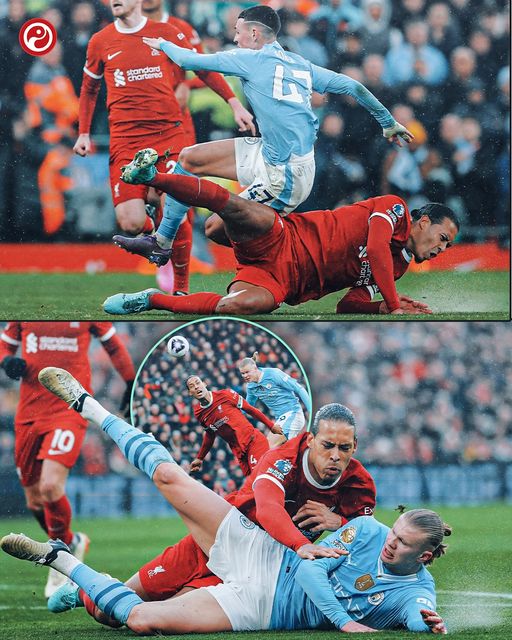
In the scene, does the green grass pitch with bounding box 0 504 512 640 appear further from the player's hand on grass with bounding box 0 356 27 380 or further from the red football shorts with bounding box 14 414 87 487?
the player's hand on grass with bounding box 0 356 27 380

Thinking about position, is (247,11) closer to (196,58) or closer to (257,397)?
(196,58)

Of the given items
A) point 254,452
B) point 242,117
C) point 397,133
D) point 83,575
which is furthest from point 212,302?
point 83,575

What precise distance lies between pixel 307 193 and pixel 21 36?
254 centimetres

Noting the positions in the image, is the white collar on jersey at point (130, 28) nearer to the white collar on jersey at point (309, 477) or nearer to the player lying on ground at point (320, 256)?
the player lying on ground at point (320, 256)

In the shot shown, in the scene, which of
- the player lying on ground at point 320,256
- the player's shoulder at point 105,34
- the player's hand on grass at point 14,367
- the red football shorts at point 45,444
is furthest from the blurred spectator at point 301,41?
the red football shorts at point 45,444

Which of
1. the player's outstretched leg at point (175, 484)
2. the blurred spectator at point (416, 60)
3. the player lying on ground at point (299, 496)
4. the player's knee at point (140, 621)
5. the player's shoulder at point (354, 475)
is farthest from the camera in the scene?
the blurred spectator at point (416, 60)

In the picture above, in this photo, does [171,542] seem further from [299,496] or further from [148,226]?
[148,226]

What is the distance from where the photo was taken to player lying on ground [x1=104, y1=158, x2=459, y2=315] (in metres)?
7.54

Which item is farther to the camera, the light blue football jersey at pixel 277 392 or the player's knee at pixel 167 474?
the light blue football jersey at pixel 277 392

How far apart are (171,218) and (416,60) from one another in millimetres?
2431

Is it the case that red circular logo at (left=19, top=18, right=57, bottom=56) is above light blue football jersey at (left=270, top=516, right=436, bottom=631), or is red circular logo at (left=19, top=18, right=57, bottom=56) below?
above

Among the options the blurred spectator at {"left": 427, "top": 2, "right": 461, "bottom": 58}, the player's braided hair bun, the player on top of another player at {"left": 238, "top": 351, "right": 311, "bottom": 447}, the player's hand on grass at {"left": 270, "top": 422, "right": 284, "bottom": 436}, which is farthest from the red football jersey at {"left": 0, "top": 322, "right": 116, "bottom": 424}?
the blurred spectator at {"left": 427, "top": 2, "right": 461, "bottom": 58}

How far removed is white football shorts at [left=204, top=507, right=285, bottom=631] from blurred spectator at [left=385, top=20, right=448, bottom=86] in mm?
3843

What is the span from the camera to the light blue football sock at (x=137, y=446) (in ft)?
20.5
